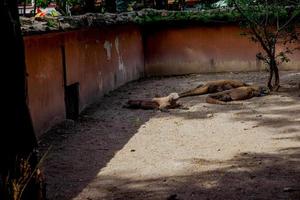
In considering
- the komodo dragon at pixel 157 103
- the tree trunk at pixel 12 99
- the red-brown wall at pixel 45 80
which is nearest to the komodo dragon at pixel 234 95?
the komodo dragon at pixel 157 103

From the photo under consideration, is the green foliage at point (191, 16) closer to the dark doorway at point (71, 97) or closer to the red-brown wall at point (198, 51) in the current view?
the red-brown wall at point (198, 51)

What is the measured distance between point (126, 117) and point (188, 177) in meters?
3.88

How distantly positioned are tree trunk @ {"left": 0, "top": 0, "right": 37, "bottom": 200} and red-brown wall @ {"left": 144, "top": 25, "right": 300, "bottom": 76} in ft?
38.9

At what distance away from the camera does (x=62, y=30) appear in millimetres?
8414

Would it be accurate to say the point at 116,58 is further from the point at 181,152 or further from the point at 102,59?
the point at 181,152

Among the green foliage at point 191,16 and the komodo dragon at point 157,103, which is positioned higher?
the green foliage at point 191,16

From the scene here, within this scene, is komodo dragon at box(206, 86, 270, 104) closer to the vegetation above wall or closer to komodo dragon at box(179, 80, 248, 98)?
komodo dragon at box(179, 80, 248, 98)

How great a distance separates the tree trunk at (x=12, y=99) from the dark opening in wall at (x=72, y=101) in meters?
5.53

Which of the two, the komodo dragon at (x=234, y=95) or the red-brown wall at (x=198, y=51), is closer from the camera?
the komodo dragon at (x=234, y=95)

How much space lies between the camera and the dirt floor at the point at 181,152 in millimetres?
5102

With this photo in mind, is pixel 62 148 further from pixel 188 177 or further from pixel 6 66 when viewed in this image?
pixel 6 66

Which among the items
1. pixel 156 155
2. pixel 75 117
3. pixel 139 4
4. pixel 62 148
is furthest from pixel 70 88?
pixel 139 4

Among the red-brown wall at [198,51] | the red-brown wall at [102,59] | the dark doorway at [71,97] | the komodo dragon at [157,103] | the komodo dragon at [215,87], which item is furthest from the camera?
the red-brown wall at [198,51]

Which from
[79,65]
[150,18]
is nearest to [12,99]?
[79,65]
